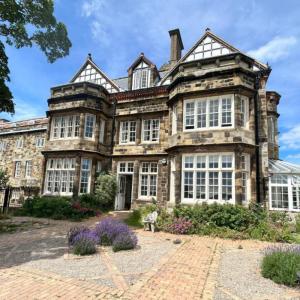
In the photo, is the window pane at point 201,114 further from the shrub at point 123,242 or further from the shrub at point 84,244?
the shrub at point 84,244

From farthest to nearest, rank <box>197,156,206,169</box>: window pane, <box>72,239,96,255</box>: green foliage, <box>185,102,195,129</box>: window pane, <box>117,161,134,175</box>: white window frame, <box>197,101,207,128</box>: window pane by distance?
<box>117,161,134,175</box>: white window frame → <box>185,102,195,129</box>: window pane → <box>197,101,207,128</box>: window pane → <box>197,156,206,169</box>: window pane → <box>72,239,96,255</box>: green foliage

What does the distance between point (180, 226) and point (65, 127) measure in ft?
40.7

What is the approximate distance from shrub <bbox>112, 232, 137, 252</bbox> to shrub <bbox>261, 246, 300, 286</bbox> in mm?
4238

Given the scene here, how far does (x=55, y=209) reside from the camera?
54.6 feet

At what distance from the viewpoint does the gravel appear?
540cm

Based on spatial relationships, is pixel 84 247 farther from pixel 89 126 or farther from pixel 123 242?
pixel 89 126

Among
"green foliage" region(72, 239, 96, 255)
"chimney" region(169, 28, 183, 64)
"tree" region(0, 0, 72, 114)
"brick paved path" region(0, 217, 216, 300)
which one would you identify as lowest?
"brick paved path" region(0, 217, 216, 300)

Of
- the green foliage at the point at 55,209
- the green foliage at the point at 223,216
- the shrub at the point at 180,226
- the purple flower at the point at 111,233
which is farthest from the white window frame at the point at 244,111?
the green foliage at the point at 55,209

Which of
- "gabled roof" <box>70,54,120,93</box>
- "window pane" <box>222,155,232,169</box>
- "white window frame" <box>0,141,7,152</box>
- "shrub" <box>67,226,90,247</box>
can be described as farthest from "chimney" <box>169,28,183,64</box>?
"white window frame" <box>0,141,7,152</box>

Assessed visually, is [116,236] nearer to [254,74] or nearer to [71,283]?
[71,283]

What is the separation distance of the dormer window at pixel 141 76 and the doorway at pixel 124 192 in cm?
747

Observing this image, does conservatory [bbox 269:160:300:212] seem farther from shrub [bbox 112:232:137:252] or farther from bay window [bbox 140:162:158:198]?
shrub [bbox 112:232:137:252]

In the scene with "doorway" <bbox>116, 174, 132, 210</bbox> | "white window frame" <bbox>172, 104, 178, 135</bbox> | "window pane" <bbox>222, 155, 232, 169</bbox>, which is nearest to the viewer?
"window pane" <bbox>222, 155, 232, 169</bbox>

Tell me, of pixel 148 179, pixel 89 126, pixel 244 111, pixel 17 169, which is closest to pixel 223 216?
pixel 244 111
